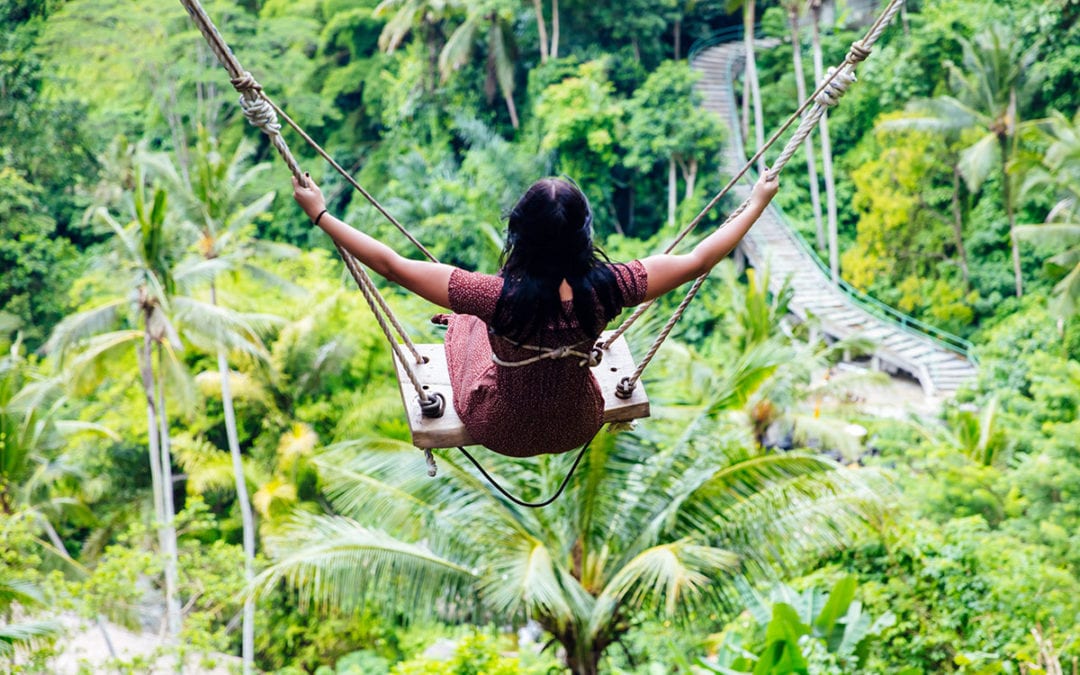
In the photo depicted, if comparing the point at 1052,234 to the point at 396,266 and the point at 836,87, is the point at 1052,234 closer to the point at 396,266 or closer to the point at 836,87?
the point at 836,87

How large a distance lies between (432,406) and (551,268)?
820 millimetres

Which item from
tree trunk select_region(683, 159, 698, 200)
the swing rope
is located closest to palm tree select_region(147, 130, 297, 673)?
tree trunk select_region(683, 159, 698, 200)

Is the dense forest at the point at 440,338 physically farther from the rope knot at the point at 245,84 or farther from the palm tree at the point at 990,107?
the rope knot at the point at 245,84

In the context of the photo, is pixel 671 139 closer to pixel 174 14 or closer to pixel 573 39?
pixel 573 39

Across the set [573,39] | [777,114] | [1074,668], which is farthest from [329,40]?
[1074,668]

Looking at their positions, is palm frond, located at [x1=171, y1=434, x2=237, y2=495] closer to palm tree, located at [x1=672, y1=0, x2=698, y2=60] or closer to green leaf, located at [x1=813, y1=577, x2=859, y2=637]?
green leaf, located at [x1=813, y1=577, x2=859, y2=637]

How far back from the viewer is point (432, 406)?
2.85 metres

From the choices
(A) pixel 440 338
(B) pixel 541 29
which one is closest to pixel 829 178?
(B) pixel 541 29

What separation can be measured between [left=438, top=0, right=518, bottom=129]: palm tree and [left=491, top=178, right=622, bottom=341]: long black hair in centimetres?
1755

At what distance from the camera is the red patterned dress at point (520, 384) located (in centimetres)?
224

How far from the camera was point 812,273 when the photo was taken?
57.5 ft

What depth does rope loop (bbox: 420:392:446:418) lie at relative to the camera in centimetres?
285

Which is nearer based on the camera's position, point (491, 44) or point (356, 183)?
point (356, 183)

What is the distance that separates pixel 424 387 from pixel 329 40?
22.3 m
